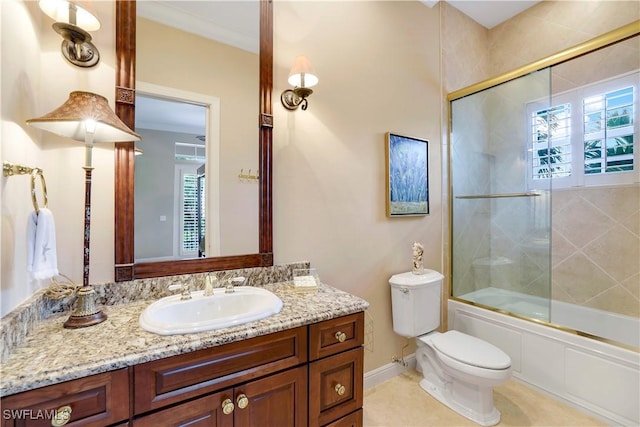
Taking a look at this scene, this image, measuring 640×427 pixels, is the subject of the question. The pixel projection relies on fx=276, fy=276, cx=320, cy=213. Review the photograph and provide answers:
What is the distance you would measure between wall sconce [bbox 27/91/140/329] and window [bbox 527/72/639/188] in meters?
2.92

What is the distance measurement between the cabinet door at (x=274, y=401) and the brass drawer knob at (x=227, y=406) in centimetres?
2

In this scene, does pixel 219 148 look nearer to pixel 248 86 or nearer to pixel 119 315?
pixel 248 86

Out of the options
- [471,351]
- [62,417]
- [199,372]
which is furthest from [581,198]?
[62,417]

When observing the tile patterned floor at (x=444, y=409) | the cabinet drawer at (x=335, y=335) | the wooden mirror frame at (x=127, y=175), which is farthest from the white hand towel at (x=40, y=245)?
the tile patterned floor at (x=444, y=409)

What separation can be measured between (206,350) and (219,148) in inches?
39.3

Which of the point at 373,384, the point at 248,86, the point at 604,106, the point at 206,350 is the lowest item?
the point at 373,384

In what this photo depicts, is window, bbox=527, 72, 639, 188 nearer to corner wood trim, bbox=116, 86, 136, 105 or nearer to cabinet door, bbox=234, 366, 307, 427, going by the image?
cabinet door, bbox=234, 366, 307, 427

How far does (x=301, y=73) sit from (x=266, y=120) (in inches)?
12.7

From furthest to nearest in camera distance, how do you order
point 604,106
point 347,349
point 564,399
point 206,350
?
point 604,106
point 564,399
point 347,349
point 206,350

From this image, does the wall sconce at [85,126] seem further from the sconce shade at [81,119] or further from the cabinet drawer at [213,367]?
the cabinet drawer at [213,367]

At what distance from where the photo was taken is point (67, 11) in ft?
3.61

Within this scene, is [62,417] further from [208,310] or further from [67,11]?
[67,11]

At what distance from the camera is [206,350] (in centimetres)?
91

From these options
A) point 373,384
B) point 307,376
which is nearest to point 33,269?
point 307,376
